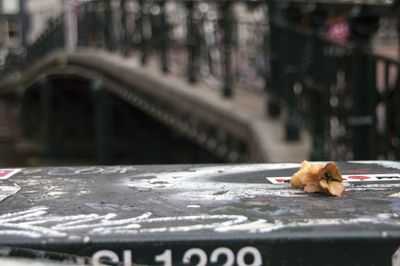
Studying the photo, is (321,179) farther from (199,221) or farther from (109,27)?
(109,27)

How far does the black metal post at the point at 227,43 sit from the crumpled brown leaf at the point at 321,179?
6.46 meters

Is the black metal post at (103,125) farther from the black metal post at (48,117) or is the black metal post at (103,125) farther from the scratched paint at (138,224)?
the scratched paint at (138,224)

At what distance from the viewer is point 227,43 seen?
28.7ft

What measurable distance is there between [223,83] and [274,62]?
1.33 m

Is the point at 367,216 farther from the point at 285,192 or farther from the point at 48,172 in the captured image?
the point at 48,172

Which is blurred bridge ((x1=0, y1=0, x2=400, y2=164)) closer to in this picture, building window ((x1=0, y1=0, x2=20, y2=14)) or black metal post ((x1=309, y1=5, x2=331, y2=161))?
black metal post ((x1=309, y1=5, x2=331, y2=161))

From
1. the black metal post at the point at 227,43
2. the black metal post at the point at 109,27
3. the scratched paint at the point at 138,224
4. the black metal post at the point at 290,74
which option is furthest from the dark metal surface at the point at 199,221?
the black metal post at the point at 109,27

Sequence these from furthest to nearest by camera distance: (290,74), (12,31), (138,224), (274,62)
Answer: (12,31) → (274,62) → (290,74) → (138,224)

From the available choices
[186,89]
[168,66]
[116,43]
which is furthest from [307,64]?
[116,43]

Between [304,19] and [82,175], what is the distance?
545 cm

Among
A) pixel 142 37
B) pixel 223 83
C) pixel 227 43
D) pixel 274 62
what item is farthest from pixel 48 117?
pixel 274 62

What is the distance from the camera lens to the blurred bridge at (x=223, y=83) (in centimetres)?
554

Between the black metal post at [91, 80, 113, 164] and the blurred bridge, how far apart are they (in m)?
0.03

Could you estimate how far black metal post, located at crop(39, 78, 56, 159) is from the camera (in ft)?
50.5
